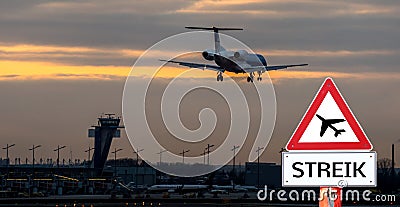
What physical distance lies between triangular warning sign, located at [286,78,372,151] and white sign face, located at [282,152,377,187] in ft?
0.42

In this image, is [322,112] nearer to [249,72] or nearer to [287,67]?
A: [249,72]

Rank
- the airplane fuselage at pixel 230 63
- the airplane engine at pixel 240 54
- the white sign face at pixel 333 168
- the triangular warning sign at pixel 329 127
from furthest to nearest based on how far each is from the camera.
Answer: the airplane engine at pixel 240 54 < the airplane fuselage at pixel 230 63 < the triangular warning sign at pixel 329 127 < the white sign face at pixel 333 168

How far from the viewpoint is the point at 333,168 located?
1031 cm

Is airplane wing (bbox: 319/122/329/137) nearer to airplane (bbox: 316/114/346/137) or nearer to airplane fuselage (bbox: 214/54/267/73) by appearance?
→ airplane (bbox: 316/114/346/137)

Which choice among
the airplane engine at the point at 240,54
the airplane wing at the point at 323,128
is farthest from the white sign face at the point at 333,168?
the airplane engine at the point at 240,54

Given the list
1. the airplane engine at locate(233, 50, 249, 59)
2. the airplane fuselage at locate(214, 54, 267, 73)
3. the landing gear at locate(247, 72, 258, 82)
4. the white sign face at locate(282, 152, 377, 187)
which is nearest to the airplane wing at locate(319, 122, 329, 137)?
the white sign face at locate(282, 152, 377, 187)

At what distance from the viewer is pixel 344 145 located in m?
10.5

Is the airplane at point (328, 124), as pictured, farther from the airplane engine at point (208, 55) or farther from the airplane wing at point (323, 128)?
the airplane engine at point (208, 55)

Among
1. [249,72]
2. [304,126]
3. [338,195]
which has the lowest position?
[338,195]

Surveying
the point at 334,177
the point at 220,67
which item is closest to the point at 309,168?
the point at 334,177

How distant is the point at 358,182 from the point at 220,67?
95.9 meters

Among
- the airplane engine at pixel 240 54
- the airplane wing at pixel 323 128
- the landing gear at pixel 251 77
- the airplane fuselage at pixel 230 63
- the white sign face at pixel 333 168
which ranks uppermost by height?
the airplane engine at pixel 240 54

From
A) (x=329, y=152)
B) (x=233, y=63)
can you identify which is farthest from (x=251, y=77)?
(x=329, y=152)

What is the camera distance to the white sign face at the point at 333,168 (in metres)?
10.3
